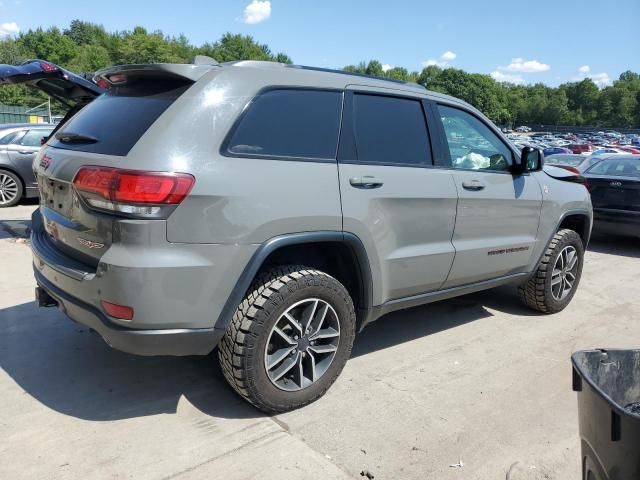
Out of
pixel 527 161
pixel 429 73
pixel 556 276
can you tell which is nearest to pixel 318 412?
pixel 527 161

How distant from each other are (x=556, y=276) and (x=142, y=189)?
3932 mm

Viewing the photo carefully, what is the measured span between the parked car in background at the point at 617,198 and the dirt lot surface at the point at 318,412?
4.01 metres

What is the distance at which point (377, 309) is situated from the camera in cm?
348

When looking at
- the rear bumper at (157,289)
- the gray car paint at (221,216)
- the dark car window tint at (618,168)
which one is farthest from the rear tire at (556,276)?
the dark car window tint at (618,168)

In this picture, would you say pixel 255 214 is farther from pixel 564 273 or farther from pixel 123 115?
pixel 564 273

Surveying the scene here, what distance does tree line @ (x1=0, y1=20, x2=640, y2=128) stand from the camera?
96688mm

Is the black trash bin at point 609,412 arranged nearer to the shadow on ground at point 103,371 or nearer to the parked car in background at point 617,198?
the shadow on ground at point 103,371

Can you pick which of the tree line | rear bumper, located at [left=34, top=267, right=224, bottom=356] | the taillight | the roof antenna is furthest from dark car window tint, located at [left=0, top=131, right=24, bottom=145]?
the tree line

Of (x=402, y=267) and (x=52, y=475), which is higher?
(x=402, y=267)

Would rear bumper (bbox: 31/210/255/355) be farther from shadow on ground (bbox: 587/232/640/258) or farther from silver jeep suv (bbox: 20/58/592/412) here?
shadow on ground (bbox: 587/232/640/258)

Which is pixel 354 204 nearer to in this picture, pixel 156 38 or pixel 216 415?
pixel 216 415

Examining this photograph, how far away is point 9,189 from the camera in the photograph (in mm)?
9531

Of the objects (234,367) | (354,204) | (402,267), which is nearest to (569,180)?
(402,267)

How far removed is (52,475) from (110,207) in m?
1.26
